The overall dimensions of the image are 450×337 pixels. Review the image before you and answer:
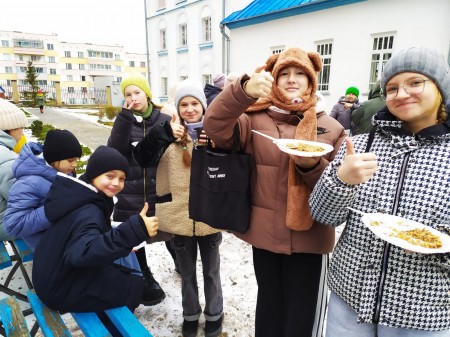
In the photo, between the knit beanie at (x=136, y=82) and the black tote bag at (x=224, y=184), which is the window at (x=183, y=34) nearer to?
the knit beanie at (x=136, y=82)

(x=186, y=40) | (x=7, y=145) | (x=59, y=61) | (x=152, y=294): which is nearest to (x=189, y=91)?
(x=7, y=145)

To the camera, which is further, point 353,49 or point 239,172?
point 353,49

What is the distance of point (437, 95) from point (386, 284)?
2.69 feet

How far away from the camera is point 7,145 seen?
2.72 meters

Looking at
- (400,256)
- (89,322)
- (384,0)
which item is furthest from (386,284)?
(384,0)

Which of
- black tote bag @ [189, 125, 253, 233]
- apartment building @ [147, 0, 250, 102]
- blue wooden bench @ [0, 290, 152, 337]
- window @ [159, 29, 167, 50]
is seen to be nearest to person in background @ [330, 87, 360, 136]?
black tote bag @ [189, 125, 253, 233]

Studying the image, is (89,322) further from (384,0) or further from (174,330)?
(384,0)

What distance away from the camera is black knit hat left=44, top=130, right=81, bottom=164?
214 centimetres

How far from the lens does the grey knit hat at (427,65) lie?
48.4 inches

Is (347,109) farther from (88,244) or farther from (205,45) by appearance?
(205,45)

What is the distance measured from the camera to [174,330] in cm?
256

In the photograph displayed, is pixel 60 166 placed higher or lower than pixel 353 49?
lower

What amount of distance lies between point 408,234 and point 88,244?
150cm

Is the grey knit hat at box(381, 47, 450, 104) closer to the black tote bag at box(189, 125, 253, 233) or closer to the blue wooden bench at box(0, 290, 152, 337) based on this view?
the black tote bag at box(189, 125, 253, 233)
